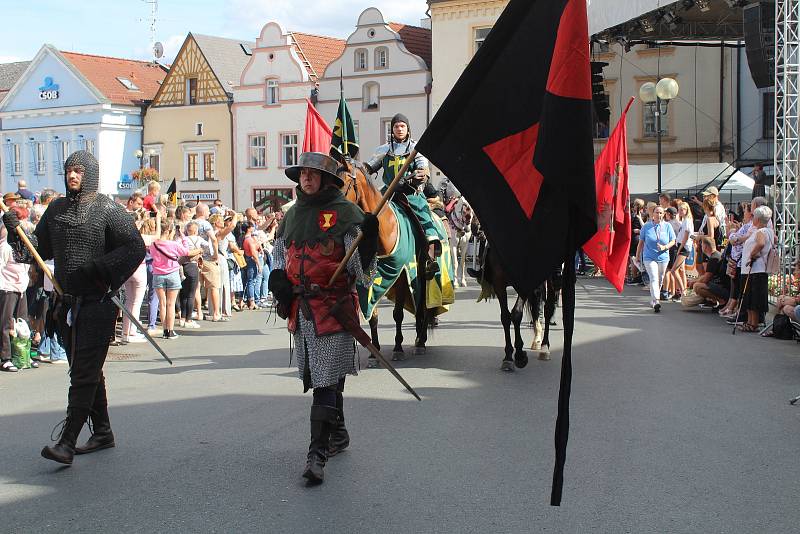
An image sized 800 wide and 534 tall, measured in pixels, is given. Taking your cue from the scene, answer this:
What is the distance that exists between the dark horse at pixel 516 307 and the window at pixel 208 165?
4207 cm

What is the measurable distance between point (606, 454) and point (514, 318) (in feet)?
12.3

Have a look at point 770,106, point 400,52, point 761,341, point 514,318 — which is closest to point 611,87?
point 770,106

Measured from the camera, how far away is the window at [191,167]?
52219 mm

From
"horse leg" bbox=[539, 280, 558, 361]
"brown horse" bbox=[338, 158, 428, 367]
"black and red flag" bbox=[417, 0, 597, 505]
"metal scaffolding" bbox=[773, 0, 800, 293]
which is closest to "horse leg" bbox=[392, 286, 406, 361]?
"brown horse" bbox=[338, 158, 428, 367]

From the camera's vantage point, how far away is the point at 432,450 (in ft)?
21.9

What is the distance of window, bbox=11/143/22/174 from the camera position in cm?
5991

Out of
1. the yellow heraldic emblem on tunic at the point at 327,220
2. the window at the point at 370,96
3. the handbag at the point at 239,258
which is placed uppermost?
the window at the point at 370,96

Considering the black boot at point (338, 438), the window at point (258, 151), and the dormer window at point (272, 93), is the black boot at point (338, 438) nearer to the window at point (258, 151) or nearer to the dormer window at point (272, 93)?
the window at point (258, 151)

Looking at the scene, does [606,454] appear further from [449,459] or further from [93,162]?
Answer: [93,162]

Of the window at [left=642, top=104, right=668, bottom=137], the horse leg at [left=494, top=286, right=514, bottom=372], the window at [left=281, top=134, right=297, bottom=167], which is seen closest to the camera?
the horse leg at [left=494, top=286, right=514, bottom=372]

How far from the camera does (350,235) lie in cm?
608

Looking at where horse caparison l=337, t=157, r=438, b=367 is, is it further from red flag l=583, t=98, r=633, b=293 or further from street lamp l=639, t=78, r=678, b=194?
street lamp l=639, t=78, r=678, b=194

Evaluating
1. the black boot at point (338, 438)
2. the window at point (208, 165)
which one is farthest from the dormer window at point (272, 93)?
the black boot at point (338, 438)

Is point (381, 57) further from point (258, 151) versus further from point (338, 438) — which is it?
point (338, 438)
